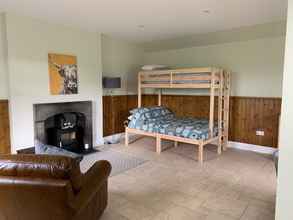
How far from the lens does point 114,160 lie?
4.33m

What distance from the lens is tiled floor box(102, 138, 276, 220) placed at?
253cm

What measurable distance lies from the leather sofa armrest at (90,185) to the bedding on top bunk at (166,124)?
2351mm

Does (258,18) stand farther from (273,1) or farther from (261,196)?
(261,196)

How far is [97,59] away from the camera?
5117mm

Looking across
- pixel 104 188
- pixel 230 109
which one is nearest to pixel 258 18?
pixel 230 109

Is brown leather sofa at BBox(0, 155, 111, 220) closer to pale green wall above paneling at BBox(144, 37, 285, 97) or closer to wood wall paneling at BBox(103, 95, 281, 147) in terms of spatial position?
wood wall paneling at BBox(103, 95, 281, 147)

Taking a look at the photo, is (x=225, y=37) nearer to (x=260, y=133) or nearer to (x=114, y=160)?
(x=260, y=133)

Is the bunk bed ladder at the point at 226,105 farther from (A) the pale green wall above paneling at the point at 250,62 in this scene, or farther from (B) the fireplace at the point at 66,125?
(B) the fireplace at the point at 66,125

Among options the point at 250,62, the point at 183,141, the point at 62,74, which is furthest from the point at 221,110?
the point at 62,74

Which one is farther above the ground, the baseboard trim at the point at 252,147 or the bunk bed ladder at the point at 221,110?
the bunk bed ladder at the point at 221,110

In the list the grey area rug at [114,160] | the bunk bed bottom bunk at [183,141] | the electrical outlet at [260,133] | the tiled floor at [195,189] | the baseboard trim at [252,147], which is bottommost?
the tiled floor at [195,189]

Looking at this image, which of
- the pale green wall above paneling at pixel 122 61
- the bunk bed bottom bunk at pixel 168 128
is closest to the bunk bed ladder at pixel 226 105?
the bunk bed bottom bunk at pixel 168 128

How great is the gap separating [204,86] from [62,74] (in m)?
2.90

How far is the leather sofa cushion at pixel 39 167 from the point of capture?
5.20ft
